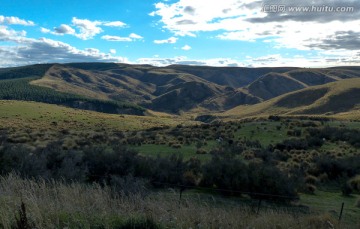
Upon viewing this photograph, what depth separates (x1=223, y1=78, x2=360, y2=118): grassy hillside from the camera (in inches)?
5453

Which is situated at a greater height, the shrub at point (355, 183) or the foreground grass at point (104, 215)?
the foreground grass at point (104, 215)

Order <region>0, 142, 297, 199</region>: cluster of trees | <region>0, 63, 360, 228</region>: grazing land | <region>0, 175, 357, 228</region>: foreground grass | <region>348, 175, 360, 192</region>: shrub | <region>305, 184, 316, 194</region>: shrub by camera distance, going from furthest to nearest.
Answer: <region>348, 175, 360, 192</region>: shrub, <region>305, 184, 316, 194</region>: shrub, <region>0, 142, 297, 199</region>: cluster of trees, <region>0, 63, 360, 228</region>: grazing land, <region>0, 175, 357, 228</region>: foreground grass

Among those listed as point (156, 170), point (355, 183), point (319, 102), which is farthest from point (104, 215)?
point (319, 102)

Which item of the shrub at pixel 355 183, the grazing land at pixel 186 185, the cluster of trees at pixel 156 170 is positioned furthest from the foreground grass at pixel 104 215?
the shrub at pixel 355 183

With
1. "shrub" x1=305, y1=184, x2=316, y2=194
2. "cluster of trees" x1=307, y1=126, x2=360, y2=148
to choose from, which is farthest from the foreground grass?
"cluster of trees" x1=307, y1=126, x2=360, y2=148

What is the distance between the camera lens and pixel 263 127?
5178 centimetres

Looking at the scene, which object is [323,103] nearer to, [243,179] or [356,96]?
[356,96]

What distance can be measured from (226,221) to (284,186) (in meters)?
10.4

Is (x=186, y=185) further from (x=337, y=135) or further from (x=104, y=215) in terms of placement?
(x=337, y=135)

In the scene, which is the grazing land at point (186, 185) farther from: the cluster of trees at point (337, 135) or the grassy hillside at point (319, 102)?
the grassy hillside at point (319, 102)

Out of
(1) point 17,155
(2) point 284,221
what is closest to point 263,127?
(1) point 17,155

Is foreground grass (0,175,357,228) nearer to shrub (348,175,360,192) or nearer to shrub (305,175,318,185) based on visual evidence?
shrub (348,175,360,192)

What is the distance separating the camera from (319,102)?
148 m

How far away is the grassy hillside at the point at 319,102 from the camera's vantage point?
13850cm
